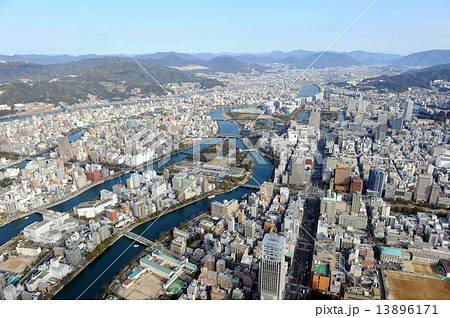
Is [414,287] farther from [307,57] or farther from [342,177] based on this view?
[307,57]

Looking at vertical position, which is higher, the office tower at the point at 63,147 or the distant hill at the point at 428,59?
the distant hill at the point at 428,59

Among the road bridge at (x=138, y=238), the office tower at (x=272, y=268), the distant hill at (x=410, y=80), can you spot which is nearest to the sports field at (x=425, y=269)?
the office tower at (x=272, y=268)

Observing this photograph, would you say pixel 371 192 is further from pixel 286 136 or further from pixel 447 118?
pixel 447 118

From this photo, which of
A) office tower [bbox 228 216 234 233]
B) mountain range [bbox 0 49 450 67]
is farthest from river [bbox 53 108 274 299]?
mountain range [bbox 0 49 450 67]

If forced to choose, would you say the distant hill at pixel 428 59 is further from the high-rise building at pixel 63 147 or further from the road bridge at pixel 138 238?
the high-rise building at pixel 63 147

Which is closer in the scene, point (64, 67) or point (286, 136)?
point (286, 136)

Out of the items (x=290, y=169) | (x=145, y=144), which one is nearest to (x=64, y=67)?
(x=145, y=144)

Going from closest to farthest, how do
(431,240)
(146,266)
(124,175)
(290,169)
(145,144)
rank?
1. (146,266)
2. (431,240)
3. (290,169)
4. (124,175)
5. (145,144)

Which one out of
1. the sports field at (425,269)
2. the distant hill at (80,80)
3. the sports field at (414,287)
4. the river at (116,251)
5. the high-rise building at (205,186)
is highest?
the distant hill at (80,80)
